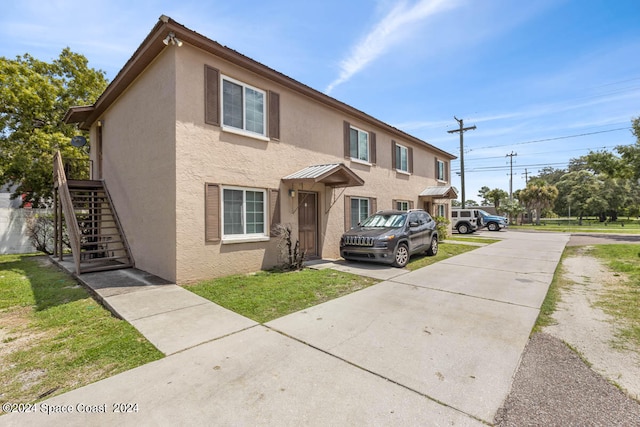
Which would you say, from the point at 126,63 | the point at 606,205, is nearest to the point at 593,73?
the point at 126,63

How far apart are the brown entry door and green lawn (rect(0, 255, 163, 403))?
5.87 metres

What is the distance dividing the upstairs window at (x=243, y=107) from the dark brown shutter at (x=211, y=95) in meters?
0.26

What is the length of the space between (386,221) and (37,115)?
18260 millimetres

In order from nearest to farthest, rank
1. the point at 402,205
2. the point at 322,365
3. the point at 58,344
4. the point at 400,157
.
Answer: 1. the point at 322,365
2. the point at 58,344
3. the point at 400,157
4. the point at 402,205

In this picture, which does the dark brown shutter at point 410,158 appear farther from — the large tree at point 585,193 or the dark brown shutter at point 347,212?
the large tree at point 585,193

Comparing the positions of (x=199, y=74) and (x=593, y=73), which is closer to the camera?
(x=199, y=74)

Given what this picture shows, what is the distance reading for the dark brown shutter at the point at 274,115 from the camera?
8.63m

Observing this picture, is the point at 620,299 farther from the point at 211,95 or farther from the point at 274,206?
the point at 211,95

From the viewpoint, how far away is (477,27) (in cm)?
912

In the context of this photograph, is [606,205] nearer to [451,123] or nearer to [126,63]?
[451,123]

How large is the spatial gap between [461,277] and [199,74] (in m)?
8.55

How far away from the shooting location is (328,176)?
903 centimetres

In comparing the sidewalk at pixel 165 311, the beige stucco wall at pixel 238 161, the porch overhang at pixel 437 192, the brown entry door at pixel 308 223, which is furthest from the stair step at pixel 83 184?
the porch overhang at pixel 437 192

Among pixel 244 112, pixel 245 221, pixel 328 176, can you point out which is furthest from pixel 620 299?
pixel 244 112
